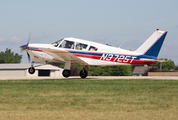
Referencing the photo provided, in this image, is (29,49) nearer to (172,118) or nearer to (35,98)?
(35,98)

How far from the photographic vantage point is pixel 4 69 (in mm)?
52875

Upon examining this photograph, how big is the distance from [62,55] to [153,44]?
22.9ft

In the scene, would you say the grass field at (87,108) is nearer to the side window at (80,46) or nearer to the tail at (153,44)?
the side window at (80,46)

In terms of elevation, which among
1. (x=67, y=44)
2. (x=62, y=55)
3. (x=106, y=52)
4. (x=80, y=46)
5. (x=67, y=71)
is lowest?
(x=67, y=71)

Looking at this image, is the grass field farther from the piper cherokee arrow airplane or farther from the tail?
the tail

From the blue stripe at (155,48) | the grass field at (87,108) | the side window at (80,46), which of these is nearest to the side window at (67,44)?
the side window at (80,46)

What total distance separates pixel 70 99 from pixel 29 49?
12.8 meters

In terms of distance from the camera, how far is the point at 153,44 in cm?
2012

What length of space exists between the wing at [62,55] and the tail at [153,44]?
187 inches

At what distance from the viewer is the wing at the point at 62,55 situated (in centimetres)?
1835

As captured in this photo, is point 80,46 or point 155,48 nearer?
point 80,46

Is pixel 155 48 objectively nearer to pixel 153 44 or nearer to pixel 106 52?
pixel 153 44

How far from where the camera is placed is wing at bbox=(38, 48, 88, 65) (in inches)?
723

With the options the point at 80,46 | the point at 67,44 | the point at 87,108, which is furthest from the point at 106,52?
the point at 87,108
